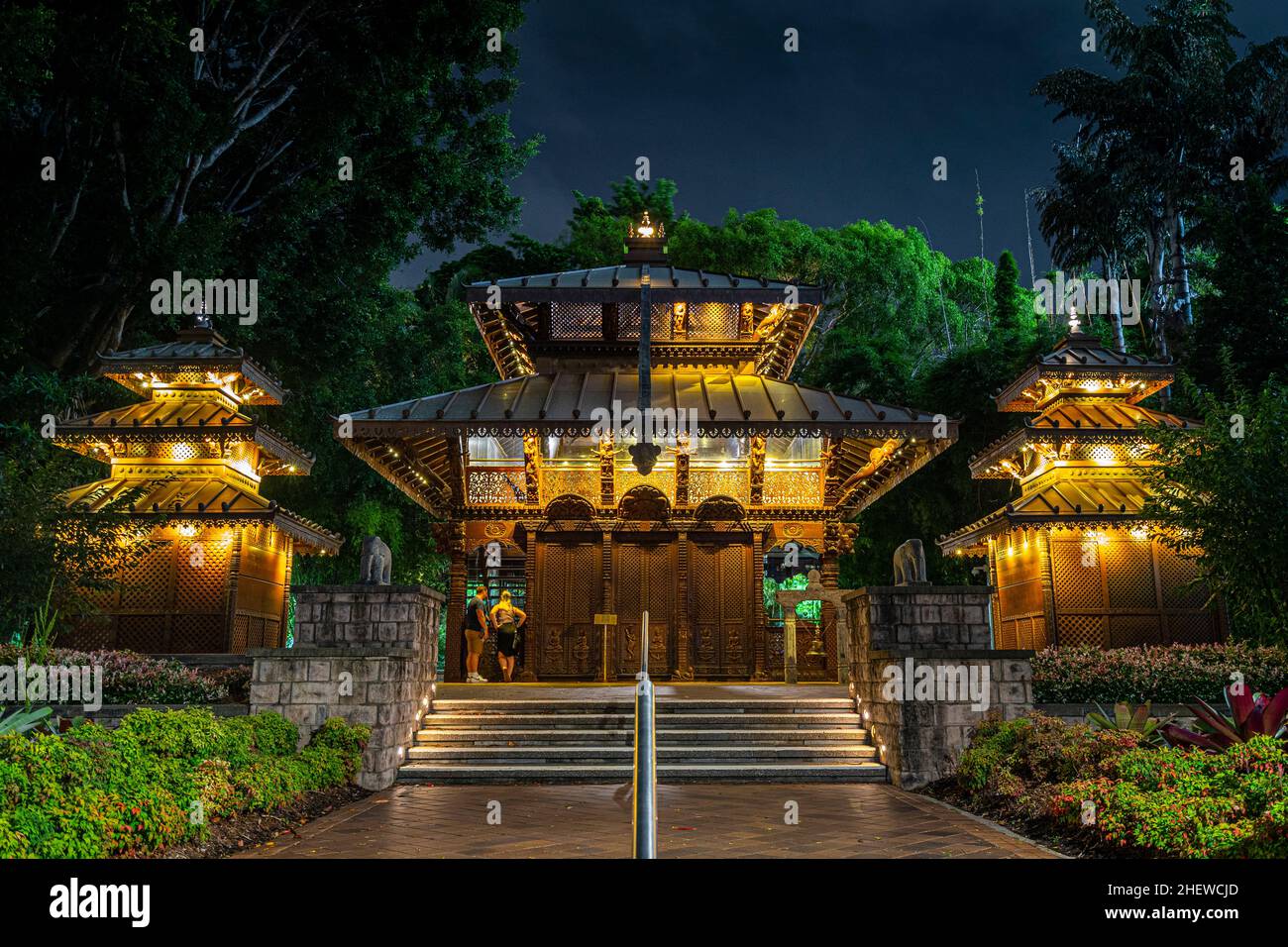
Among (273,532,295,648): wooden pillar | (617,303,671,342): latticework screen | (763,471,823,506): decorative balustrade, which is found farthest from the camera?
(763,471,823,506): decorative balustrade

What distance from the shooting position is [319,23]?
63.5ft

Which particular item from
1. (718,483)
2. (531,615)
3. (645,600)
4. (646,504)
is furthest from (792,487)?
(531,615)

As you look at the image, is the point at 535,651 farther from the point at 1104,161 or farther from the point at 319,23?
the point at 1104,161

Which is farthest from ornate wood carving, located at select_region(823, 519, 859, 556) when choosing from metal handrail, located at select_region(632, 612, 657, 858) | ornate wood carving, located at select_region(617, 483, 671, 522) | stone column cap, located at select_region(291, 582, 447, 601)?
metal handrail, located at select_region(632, 612, 657, 858)

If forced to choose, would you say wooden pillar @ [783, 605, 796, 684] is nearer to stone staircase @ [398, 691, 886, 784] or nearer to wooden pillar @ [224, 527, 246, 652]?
stone staircase @ [398, 691, 886, 784]

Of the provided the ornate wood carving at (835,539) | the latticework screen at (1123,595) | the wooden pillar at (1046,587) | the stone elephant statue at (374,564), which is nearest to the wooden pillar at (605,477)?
the ornate wood carving at (835,539)

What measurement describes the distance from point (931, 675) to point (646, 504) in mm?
9338

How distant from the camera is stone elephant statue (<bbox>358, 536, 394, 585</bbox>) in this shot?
11.6 metres

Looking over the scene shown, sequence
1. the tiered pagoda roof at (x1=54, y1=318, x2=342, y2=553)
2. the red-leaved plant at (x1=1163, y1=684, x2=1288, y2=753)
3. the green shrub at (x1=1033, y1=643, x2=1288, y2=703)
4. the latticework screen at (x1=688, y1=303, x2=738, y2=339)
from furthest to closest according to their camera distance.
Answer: the latticework screen at (x1=688, y1=303, x2=738, y2=339) < the tiered pagoda roof at (x1=54, y1=318, x2=342, y2=553) < the green shrub at (x1=1033, y1=643, x2=1288, y2=703) < the red-leaved plant at (x1=1163, y1=684, x2=1288, y2=753)

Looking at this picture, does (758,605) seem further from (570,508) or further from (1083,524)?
(1083,524)

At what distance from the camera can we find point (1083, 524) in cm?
1617

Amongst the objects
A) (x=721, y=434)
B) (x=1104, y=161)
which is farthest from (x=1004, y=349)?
(x=721, y=434)

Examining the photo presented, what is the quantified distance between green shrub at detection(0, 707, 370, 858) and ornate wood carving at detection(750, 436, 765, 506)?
1137cm

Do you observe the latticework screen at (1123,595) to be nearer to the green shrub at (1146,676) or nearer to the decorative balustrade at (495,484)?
the green shrub at (1146,676)
